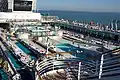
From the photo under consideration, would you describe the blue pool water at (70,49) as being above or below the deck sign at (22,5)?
below

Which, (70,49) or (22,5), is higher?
(22,5)

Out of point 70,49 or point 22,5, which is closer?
point 70,49

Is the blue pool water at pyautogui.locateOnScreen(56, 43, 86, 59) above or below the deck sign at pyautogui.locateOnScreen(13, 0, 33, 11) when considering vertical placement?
below

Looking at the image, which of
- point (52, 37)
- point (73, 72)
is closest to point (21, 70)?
point (73, 72)

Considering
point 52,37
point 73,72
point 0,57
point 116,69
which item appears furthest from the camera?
point 52,37

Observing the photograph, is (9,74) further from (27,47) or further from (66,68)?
(27,47)

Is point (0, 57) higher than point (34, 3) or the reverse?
the reverse

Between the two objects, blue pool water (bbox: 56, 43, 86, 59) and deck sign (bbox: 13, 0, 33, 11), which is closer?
Answer: blue pool water (bbox: 56, 43, 86, 59)

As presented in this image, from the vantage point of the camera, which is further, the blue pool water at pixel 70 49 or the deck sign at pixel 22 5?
the deck sign at pixel 22 5
